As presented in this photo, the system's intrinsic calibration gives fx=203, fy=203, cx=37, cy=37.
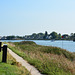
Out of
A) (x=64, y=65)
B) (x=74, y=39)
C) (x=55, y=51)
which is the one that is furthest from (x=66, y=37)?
(x=64, y=65)

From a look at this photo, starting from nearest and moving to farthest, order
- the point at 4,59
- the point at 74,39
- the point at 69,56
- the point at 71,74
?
1. the point at 71,74
2. the point at 4,59
3. the point at 69,56
4. the point at 74,39

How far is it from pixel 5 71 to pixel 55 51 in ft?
75.7

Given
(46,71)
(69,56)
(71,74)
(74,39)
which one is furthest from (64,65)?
(74,39)

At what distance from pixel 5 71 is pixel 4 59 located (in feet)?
8.35

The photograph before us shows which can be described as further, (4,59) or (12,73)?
(4,59)

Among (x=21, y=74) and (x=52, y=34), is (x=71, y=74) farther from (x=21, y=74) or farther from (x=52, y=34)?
(x=52, y=34)

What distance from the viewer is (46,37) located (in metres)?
198

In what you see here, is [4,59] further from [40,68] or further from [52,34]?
[52,34]

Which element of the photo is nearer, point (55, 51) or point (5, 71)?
point (5, 71)

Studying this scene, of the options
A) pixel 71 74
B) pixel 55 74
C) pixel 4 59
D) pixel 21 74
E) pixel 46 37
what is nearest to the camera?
pixel 21 74

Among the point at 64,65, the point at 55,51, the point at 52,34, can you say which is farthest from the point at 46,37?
the point at 64,65

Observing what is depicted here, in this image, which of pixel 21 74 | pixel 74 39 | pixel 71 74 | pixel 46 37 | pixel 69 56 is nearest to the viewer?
pixel 21 74

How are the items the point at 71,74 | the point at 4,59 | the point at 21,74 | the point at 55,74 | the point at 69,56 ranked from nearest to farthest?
the point at 21,74, the point at 55,74, the point at 71,74, the point at 4,59, the point at 69,56

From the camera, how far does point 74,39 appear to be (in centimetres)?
18438
